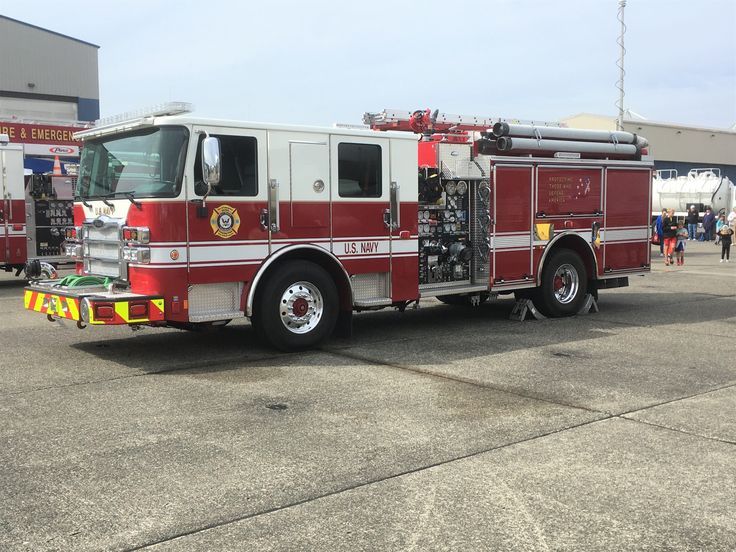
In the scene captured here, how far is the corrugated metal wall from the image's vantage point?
31.6 m

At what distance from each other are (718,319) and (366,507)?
8.47m

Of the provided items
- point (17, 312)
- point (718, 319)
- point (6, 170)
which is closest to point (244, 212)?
point (17, 312)

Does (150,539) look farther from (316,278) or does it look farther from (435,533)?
(316,278)

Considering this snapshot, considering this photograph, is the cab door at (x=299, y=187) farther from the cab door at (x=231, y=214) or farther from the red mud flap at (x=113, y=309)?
the red mud flap at (x=113, y=309)

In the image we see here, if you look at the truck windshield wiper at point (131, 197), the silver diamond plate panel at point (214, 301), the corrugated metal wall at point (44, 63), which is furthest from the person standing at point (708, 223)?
the truck windshield wiper at point (131, 197)

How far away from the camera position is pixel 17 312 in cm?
1159

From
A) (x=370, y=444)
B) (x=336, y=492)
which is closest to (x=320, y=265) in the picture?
(x=370, y=444)

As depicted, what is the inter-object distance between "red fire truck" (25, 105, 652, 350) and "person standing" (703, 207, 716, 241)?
78.5ft

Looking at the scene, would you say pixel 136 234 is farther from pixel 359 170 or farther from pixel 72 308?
pixel 359 170

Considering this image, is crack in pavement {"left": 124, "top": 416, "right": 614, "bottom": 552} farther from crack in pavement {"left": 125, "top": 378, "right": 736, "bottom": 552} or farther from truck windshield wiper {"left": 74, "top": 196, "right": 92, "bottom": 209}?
truck windshield wiper {"left": 74, "top": 196, "right": 92, "bottom": 209}

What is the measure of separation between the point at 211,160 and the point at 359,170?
207 centimetres

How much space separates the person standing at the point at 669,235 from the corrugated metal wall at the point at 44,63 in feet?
81.8

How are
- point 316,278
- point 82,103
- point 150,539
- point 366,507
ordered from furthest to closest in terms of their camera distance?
point 82,103 < point 316,278 < point 366,507 < point 150,539

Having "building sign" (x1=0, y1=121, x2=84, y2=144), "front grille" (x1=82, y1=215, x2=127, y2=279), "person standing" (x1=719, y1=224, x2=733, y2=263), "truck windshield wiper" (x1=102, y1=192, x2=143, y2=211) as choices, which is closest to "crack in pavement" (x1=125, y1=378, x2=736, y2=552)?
"truck windshield wiper" (x1=102, y1=192, x2=143, y2=211)
